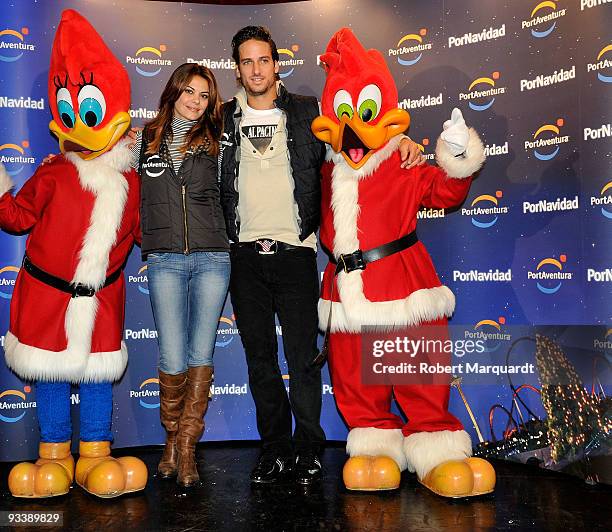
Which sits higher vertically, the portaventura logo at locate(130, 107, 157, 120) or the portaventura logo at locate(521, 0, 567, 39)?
the portaventura logo at locate(521, 0, 567, 39)

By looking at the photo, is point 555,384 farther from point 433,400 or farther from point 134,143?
point 134,143

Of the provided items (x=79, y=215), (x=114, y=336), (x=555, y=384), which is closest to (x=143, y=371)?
(x=114, y=336)

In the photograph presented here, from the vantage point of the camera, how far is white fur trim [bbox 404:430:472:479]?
9.32 feet

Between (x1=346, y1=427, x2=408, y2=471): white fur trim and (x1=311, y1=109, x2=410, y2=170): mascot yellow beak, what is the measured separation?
3.94 feet

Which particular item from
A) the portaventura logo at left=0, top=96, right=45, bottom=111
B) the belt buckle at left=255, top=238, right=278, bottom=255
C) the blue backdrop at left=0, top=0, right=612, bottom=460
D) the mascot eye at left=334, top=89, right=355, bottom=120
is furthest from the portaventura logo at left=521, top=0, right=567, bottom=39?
the portaventura logo at left=0, top=96, right=45, bottom=111

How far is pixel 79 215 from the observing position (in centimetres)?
298

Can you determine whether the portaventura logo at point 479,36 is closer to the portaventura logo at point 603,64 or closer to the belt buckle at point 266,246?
the portaventura logo at point 603,64

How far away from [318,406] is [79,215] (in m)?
1.41

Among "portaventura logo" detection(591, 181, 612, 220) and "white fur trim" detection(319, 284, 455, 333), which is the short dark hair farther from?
"portaventura logo" detection(591, 181, 612, 220)

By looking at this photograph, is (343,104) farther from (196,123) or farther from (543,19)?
(543,19)

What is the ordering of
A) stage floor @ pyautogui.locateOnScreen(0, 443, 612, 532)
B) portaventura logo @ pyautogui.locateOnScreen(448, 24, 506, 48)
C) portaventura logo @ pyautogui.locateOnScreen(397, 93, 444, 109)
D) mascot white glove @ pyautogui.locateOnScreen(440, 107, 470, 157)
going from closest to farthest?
stage floor @ pyautogui.locateOnScreen(0, 443, 612, 532) → mascot white glove @ pyautogui.locateOnScreen(440, 107, 470, 157) → portaventura logo @ pyautogui.locateOnScreen(448, 24, 506, 48) → portaventura logo @ pyautogui.locateOnScreen(397, 93, 444, 109)

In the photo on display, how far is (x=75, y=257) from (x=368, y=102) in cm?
148

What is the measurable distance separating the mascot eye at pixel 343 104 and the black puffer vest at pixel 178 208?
646 mm

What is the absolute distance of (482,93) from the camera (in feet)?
11.5
